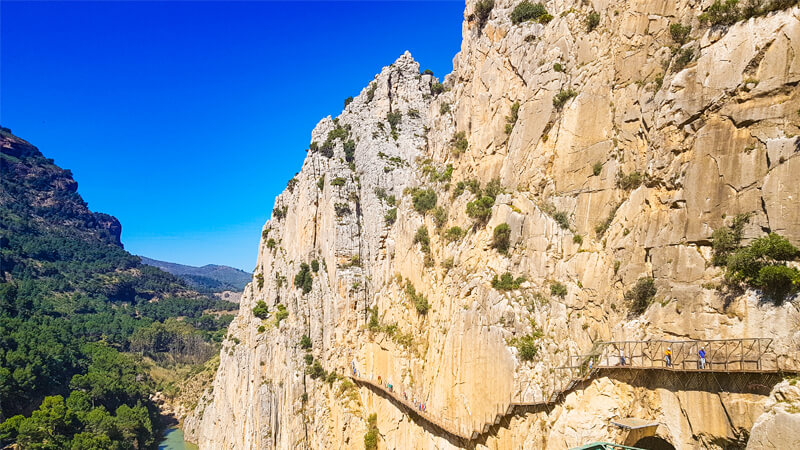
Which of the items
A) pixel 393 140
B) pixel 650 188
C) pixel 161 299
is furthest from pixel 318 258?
pixel 161 299

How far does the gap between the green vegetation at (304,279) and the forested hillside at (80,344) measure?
3457cm

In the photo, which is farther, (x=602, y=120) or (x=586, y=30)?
(x=586, y=30)

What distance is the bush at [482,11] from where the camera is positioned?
143 ft

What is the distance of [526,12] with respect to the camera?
126ft

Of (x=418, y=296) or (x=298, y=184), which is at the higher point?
(x=298, y=184)

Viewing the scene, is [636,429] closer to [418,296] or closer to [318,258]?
[418,296]

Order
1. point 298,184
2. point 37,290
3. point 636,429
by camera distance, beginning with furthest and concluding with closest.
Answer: point 37,290
point 298,184
point 636,429

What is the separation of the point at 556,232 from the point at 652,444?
485 inches

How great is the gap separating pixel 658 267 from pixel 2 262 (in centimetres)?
18995

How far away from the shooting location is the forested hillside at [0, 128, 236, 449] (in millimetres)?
69250

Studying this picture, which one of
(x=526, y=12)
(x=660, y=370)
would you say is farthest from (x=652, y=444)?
(x=526, y=12)

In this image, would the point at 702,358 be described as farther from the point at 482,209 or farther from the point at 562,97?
the point at 562,97

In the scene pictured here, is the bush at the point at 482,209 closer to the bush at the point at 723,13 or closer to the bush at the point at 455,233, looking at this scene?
the bush at the point at 455,233

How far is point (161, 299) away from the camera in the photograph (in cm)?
19838
